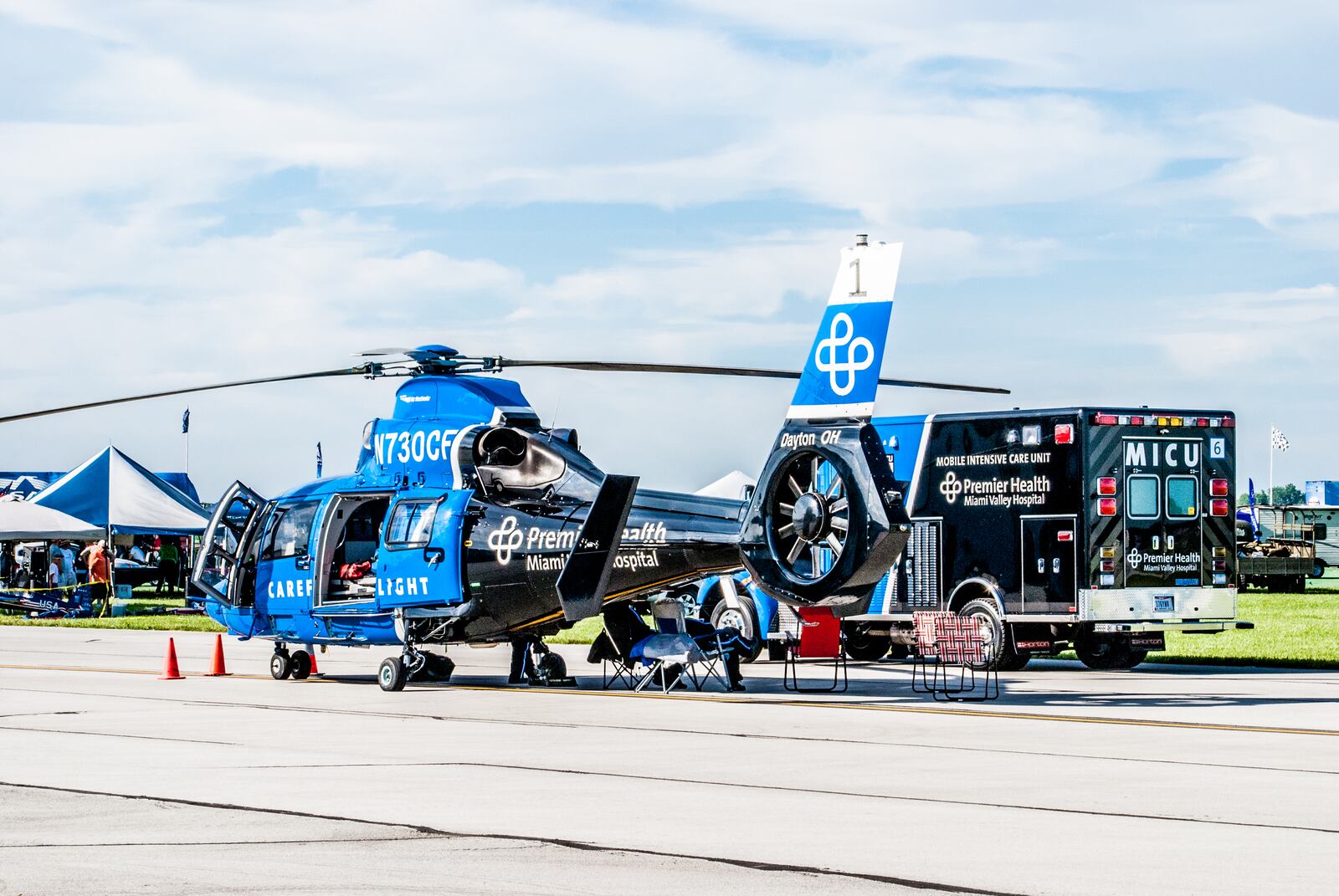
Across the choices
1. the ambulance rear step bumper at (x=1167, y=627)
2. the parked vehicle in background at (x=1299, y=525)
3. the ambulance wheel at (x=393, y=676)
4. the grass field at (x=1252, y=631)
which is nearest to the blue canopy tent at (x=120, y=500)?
the grass field at (x=1252, y=631)

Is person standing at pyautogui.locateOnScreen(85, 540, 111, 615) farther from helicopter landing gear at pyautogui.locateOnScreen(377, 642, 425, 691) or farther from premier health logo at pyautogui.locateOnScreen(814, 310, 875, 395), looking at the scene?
premier health logo at pyautogui.locateOnScreen(814, 310, 875, 395)

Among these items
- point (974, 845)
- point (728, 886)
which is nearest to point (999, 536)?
point (974, 845)

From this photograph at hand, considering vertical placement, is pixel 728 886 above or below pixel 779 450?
below

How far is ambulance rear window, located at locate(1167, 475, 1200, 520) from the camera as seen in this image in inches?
901

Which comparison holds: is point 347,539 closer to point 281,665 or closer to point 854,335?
point 281,665

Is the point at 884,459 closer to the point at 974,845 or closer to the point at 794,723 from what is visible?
the point at 794,723

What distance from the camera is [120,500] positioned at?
145 feet

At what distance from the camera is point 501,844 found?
378 inches

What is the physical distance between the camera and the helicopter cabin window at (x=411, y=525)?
20.8 m

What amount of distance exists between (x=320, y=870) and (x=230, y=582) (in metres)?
14.7

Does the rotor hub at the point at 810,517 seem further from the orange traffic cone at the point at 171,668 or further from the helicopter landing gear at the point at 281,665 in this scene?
the orange traffic cone at the point at 171,668

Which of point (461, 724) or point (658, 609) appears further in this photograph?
point (658, 609)

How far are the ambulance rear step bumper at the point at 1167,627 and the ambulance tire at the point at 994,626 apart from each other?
1135mm

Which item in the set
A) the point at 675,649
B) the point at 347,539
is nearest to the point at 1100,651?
the point at 675,649
